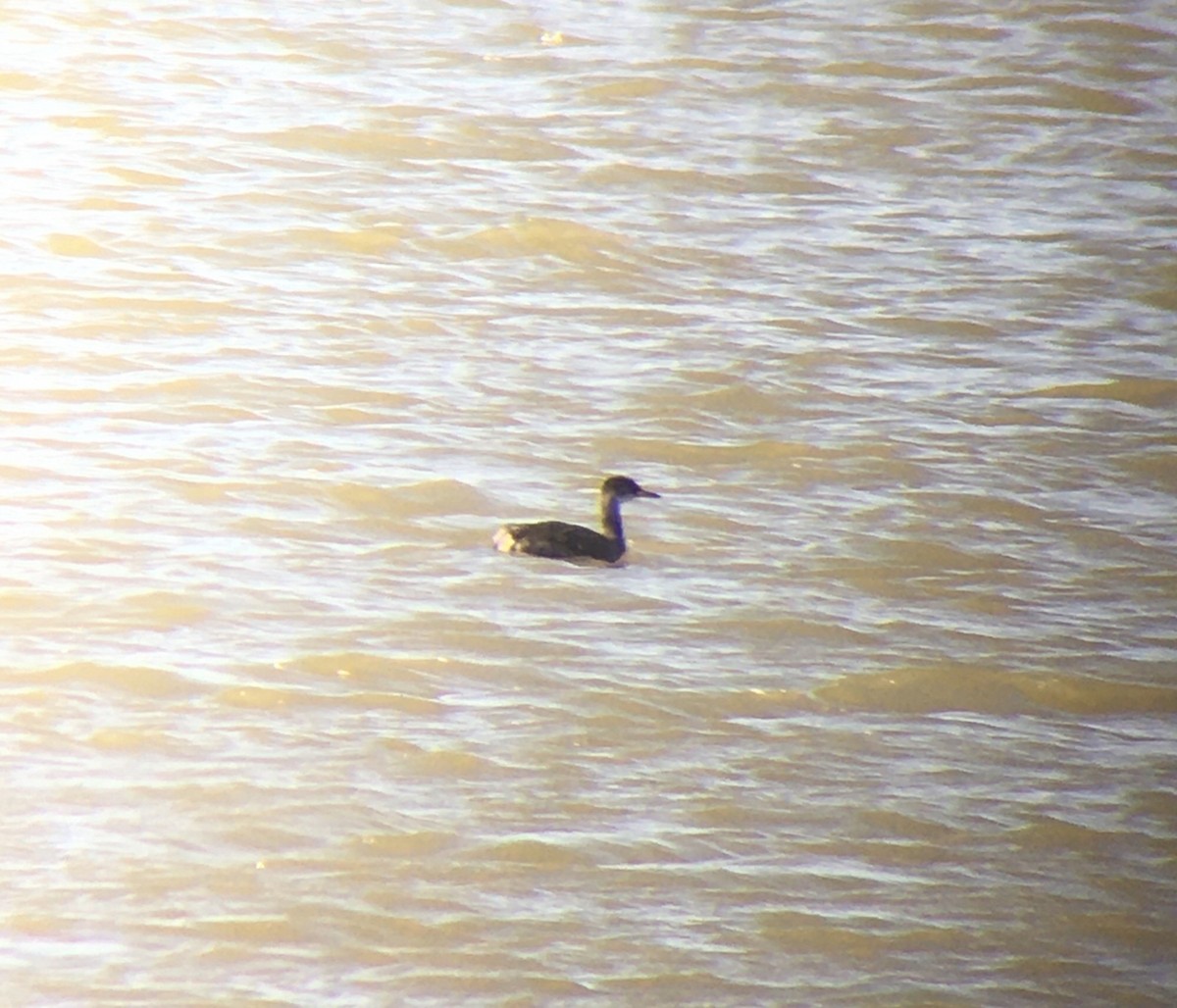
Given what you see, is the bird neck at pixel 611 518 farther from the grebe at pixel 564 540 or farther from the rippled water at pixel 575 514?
the rippled water at pixel 575 514

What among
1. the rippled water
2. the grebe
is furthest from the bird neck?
the rippled water

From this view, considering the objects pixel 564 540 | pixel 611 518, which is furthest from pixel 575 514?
pixel 564 540

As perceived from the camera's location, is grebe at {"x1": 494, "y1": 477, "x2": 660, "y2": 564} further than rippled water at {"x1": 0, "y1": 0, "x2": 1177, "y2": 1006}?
Yes

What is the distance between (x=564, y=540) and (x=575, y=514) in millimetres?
678

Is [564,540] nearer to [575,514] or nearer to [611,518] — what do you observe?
[611,518]

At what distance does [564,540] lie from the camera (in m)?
8.08

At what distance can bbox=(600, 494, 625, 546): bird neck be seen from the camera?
8.27 metres

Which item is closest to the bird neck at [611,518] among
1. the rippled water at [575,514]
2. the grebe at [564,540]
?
the grebe at [564,540]

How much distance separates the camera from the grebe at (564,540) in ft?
26.6

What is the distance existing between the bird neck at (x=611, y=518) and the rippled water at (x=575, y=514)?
0.54 feet

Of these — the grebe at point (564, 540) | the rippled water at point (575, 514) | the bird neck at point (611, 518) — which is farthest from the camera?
the bird neck at point (611, 518)

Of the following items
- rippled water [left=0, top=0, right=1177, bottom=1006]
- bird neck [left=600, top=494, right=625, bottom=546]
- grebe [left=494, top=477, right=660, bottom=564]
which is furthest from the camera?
bird neck [left=600, top=494, right=625, bottom=546]

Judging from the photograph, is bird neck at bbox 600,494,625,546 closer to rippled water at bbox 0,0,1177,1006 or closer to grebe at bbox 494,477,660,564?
grebe at bbox 494,477,660,564

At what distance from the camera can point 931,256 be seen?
40.1 feet
